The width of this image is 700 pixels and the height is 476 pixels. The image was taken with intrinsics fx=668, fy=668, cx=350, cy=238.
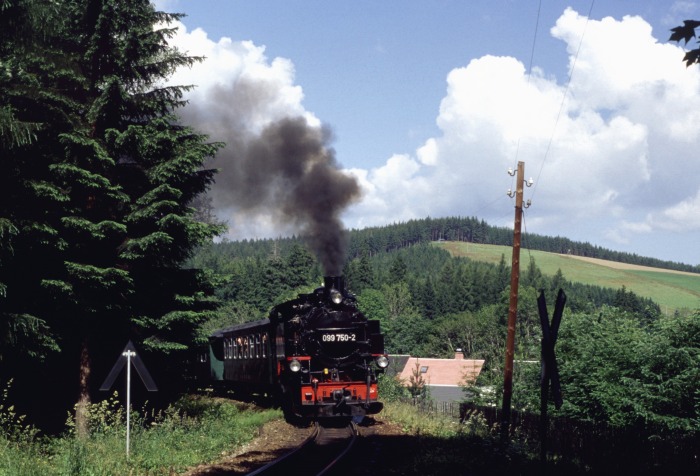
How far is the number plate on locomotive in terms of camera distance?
19922mm

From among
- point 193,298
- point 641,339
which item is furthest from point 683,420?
point 193,298

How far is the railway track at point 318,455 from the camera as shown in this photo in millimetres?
12941

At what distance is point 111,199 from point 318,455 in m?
8.42

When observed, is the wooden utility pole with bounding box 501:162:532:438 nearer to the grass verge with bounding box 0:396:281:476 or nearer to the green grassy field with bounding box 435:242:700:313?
the grass verge with bounding box 0:396:281:476

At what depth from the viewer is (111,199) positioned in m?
17.5

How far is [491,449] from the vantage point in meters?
14.3

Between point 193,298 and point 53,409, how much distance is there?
192 inches

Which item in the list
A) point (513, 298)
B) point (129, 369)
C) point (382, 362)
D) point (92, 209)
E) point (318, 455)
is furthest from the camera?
point (513, 298)

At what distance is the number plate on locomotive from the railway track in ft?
8.44

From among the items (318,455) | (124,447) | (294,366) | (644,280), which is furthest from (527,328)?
(644,280)

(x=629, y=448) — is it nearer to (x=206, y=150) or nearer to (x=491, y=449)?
(x=491, y=449)

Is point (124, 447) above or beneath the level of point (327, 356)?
beneath

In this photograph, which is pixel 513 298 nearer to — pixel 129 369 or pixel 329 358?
pixel 329 358

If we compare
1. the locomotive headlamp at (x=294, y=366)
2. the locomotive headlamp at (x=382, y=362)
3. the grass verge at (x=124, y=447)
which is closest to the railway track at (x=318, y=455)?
the grass verge at (x=124, y=447)
